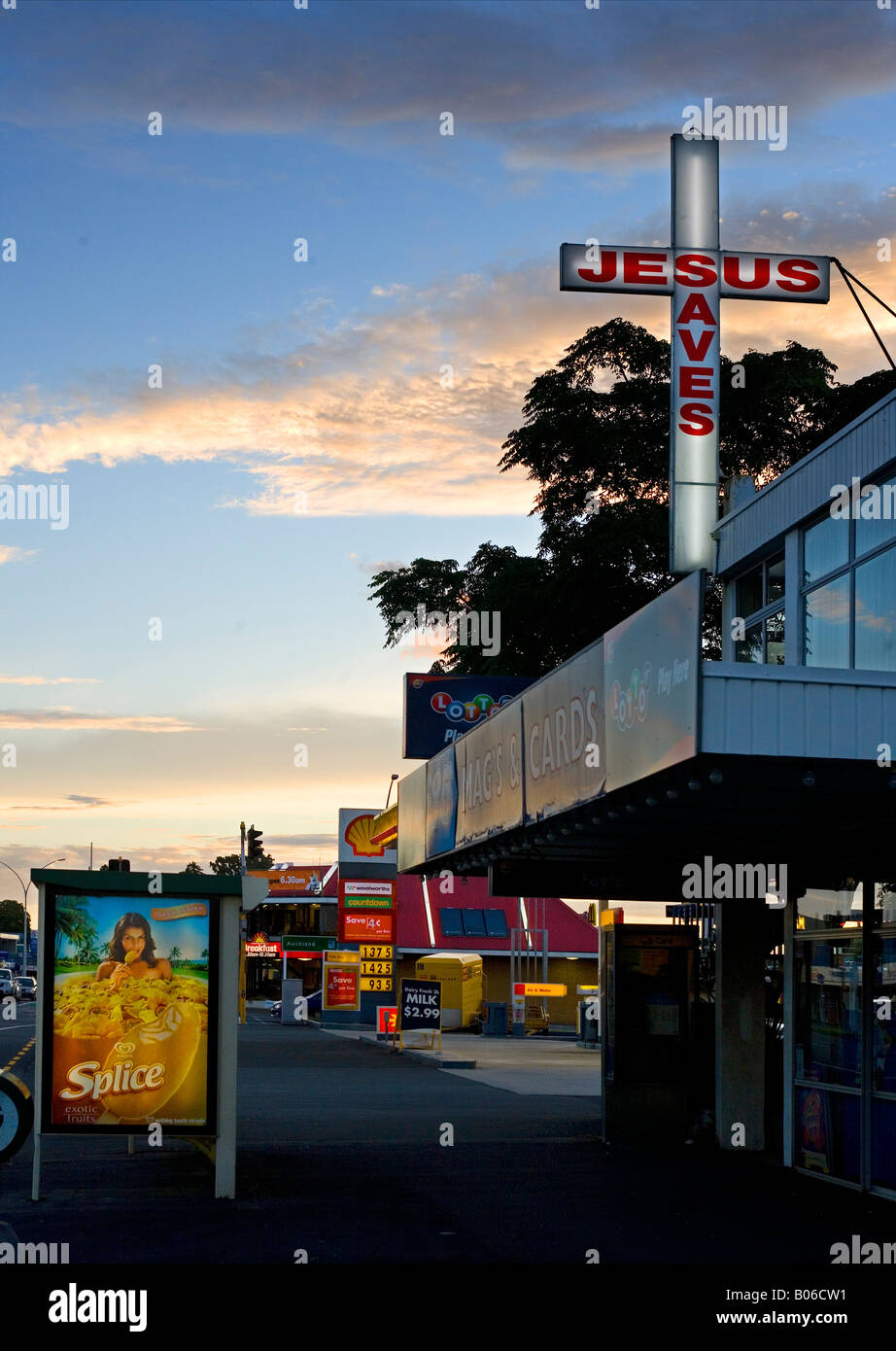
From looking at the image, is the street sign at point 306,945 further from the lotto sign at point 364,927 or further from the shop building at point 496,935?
the lotto sign at point 364,927

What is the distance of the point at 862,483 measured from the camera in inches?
587

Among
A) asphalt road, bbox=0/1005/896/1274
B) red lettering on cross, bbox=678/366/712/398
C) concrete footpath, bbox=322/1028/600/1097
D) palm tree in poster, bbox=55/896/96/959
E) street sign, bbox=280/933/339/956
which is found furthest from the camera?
street sign, bbox=280/933/339/956

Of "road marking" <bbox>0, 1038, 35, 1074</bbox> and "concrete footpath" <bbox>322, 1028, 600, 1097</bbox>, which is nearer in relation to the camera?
"road marking" <bbox>0, 1038, 35, 1074</bbox>

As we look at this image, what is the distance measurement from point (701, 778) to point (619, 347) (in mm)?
32670

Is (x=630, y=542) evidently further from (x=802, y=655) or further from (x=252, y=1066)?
(x=802, y=655)

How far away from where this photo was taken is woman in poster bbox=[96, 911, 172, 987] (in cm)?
1191

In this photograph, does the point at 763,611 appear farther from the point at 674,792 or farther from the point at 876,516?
the point at 674,792

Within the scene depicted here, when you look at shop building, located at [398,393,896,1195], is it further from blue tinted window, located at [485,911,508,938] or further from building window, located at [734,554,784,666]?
blue tinted window, located at [485,911,508,938]

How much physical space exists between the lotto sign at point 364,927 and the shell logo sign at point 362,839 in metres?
2.74

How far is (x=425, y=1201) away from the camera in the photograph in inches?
476

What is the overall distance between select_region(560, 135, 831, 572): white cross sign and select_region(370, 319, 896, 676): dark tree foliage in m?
18.8

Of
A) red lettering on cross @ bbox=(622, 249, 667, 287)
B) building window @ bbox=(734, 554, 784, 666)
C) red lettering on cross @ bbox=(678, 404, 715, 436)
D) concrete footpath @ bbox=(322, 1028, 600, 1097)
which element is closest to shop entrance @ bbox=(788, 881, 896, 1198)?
building window @ bbox=(734, 554, 784, 666)

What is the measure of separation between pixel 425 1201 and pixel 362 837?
37.3 m

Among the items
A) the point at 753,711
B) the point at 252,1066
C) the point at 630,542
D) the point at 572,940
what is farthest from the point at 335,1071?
the point at 572,940
